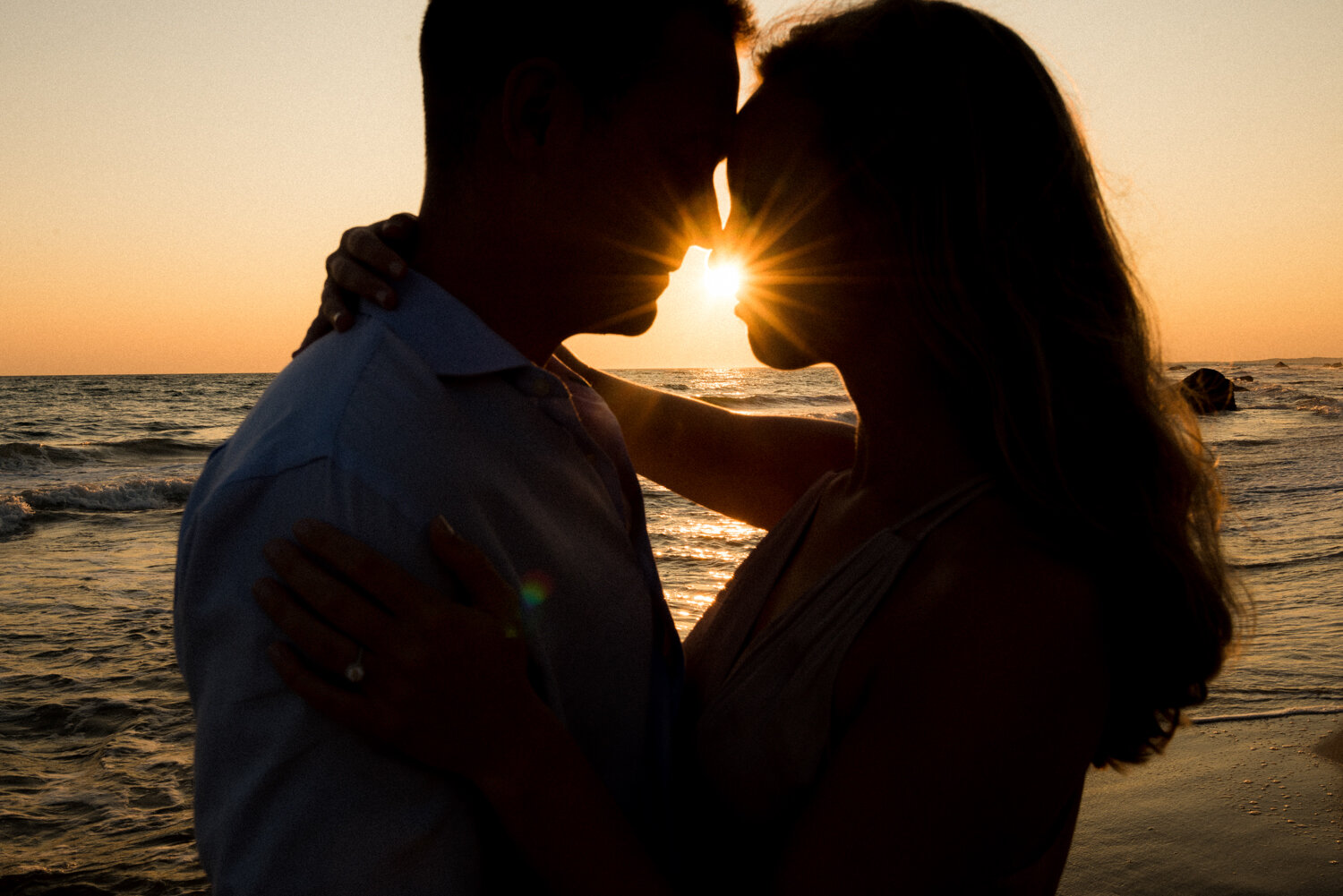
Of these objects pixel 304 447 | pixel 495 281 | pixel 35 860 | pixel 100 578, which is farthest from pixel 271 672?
pixel 100 578

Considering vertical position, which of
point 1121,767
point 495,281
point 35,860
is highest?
point 495,281

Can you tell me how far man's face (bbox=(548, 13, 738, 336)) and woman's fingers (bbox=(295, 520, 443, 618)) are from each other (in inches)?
33.5

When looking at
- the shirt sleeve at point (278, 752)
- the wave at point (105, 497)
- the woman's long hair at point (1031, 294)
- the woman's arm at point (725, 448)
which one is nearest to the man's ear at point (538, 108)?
the woman's long hair at point (1031, 294)

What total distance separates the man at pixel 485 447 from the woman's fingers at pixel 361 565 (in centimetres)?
4

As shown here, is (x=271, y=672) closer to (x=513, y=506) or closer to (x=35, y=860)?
(x=513, y=506)

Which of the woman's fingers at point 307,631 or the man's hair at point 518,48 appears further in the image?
the man's hair at point 518,48

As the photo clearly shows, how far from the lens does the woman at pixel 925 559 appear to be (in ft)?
4.77

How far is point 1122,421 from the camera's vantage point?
1852mm

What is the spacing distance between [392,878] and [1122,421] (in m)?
1.64

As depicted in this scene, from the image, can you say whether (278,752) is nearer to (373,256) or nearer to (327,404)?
(327,404)

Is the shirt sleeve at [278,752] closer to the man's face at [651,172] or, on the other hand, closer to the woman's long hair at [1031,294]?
the man's face at [651,172]

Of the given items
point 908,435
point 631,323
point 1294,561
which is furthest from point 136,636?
point 1294,561

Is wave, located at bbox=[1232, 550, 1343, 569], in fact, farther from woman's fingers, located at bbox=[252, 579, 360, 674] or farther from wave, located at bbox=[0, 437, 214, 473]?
wave, located at bbox=[0, 437, 214, 473]

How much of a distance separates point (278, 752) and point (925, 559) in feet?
4.09
